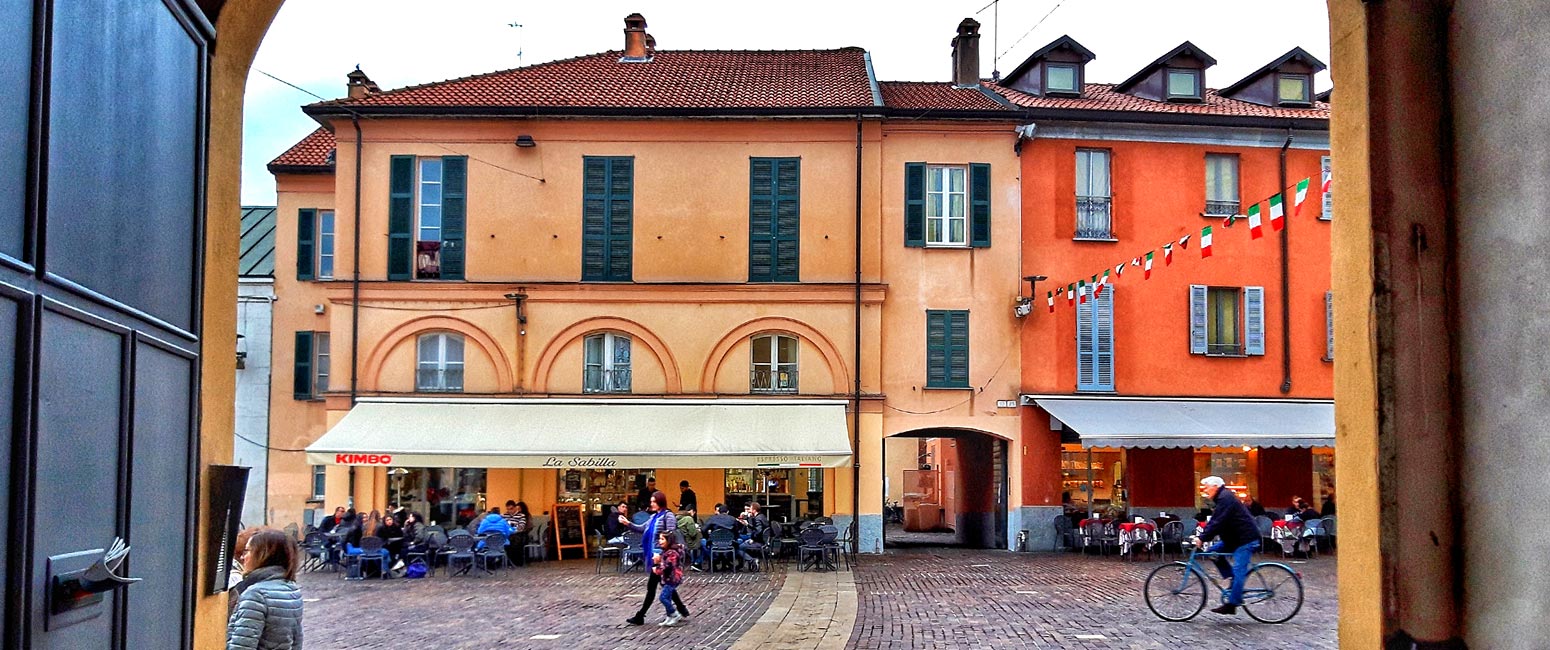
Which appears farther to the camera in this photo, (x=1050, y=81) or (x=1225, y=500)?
(x=1050, y=81)

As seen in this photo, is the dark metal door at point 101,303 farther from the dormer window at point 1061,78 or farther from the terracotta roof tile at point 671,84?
the dormer window at point 1061,78

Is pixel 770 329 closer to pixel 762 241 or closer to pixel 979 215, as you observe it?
Result: pixel 762 241

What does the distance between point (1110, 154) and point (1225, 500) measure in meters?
13.4

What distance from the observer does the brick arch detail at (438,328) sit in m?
25.3

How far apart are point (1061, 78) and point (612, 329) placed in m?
10.7

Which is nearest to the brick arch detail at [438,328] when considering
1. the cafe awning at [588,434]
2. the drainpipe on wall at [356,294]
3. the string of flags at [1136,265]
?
the drainpipe on wall at [356,294]

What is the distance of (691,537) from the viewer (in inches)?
711

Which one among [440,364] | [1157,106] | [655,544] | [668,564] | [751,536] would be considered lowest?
[751,536]

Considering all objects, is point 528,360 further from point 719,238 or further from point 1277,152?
point 1277,152

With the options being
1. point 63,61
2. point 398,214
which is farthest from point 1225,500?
point 398,214

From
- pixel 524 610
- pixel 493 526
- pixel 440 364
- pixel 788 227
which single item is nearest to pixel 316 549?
pixel 493 526

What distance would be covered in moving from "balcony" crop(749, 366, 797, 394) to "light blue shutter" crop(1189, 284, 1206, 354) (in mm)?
7651

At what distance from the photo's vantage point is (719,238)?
25.4 m

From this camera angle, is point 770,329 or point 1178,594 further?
point 770,329
